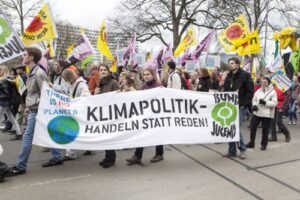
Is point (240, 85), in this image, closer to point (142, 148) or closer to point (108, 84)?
point (142, 148)

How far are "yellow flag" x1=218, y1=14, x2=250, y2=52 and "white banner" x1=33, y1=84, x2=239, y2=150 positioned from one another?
3742 mm

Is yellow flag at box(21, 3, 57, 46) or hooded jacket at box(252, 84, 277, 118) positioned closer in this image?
hooded jacket at box(252, 84, 277, 118)

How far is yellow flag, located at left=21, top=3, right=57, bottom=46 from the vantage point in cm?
641

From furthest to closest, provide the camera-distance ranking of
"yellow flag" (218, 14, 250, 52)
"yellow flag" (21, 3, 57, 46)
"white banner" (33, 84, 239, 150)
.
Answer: "yellow flag" (218, 14, 250, 52)
"yellow flag" (21, 3, 57, 46)
"white banner" (33, 84, 239, 150)

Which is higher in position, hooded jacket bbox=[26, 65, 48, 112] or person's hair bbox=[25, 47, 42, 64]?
person's hair bbox=[25, 47, 42, 64]

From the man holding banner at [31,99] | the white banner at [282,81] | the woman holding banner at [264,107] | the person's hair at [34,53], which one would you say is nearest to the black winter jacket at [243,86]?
the woman holding banner at [264,107]

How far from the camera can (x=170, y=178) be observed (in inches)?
184

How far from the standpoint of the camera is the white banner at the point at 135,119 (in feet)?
15.9

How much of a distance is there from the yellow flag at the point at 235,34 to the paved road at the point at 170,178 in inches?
148

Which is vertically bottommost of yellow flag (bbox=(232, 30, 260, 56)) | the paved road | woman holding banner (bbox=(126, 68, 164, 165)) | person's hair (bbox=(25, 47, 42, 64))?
the paved road

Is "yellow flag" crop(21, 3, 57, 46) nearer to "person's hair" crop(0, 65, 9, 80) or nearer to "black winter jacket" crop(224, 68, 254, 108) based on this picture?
"person's hair" crop(0, 65, 9, 80)

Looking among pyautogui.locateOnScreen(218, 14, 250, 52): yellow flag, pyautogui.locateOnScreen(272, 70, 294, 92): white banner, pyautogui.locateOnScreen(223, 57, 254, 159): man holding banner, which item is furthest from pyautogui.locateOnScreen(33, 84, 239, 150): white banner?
pyautogui.locateOnScreen(218, 14, 250, 52): yellow flag

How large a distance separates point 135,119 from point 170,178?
3.60 ft

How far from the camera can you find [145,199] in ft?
13.0
